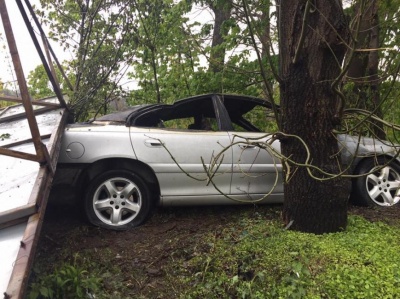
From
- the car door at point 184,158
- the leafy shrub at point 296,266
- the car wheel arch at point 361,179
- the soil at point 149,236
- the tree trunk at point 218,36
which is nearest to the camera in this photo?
the leafy shrub at point 296,266

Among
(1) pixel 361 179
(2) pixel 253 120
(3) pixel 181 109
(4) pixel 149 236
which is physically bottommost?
(4) pixel 149 236

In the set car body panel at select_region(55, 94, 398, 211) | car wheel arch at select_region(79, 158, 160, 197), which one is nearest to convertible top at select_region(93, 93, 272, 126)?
car body panel at select_region(55, 94, 398, 211)

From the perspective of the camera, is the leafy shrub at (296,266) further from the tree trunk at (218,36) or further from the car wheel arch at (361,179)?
the tree trunk at (218,36)

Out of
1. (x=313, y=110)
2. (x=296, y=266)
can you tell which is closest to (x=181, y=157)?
(x=313, y=110)

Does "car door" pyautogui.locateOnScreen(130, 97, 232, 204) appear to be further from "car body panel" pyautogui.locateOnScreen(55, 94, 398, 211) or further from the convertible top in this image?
Result: the convertible top

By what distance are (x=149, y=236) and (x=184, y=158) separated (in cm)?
93

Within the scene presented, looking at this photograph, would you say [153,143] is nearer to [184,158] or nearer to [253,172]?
[184,158]

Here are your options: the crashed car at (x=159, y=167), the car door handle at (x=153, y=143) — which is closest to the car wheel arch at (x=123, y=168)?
the crashed car at (x=159, y=167)

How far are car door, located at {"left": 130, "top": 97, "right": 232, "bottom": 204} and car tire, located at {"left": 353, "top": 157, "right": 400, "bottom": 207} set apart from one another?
1.65 metres

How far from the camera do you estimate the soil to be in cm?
320

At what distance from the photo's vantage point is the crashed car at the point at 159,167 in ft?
13.1

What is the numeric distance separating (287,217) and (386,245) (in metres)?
0.92

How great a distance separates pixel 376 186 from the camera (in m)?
4.76

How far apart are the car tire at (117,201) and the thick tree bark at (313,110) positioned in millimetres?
1559
